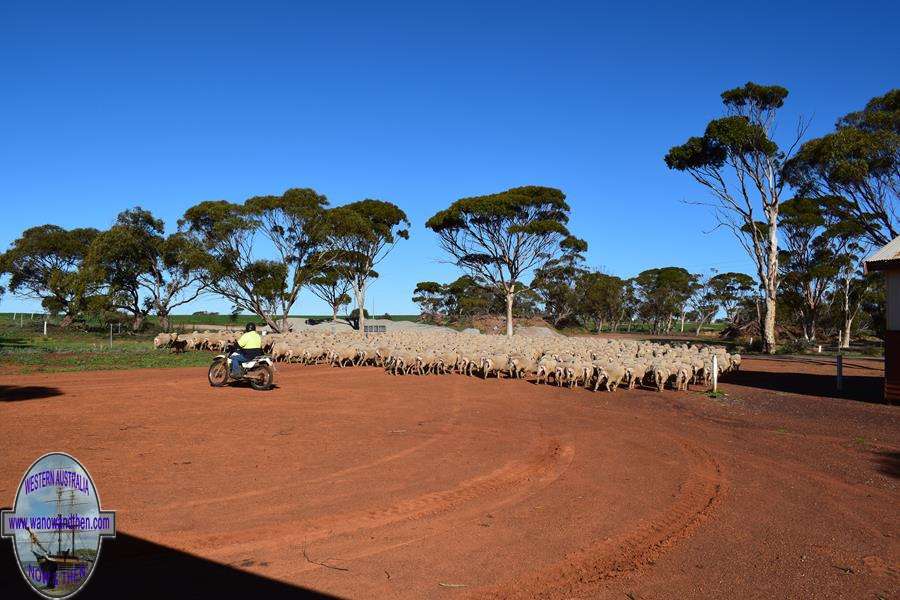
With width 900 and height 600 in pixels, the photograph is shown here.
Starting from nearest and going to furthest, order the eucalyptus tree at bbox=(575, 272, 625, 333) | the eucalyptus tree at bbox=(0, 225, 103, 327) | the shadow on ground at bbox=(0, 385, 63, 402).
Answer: the shadow on ground at bbox=(0, 385, 63, 402), the eucalyptus tree at bbox=(0, 225, 103, 327), the eucalyptus tree at bbox=(575, 272, 625, 333)

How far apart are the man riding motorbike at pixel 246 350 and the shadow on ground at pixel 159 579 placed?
9.00 m

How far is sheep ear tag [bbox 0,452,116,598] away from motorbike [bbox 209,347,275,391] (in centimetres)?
1026

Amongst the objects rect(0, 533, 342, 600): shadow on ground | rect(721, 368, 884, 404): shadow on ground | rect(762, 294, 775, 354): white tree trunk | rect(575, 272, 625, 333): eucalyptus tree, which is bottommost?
rect(0, 533, 342, 600): shadow on ground

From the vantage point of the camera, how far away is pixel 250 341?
13.1 meters

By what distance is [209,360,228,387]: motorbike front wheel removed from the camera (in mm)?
14000

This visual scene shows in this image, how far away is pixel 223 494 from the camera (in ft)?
18.3

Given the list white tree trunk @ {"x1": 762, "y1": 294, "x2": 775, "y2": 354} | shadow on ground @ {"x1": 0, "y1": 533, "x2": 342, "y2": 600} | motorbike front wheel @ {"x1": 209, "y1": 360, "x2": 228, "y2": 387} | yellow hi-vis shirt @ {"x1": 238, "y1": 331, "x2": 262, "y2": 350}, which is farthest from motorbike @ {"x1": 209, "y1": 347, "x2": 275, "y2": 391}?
white tree trunk @ {"x1": 762, "y1": 294, "x2": 775, "y2": 354}

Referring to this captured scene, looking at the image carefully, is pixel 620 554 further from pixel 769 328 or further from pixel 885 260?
pixel 769 328

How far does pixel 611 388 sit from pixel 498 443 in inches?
289

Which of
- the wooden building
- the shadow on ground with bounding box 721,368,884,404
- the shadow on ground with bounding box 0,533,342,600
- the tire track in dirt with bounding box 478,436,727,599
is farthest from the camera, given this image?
the shadow on ground with bounding box 721,368,884,404

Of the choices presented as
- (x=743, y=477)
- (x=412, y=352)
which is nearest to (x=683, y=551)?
(x=743, y=477)

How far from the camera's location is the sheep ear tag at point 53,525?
314 centimetres

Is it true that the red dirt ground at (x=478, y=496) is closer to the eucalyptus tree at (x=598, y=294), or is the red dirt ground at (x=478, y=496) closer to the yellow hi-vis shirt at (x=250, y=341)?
the yellow hi-vis shirt at (x=250, y=341)

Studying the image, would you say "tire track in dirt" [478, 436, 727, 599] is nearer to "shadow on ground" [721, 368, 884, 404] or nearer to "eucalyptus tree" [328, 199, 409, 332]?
"shadow on ground" [721, 368, 884, 404]
